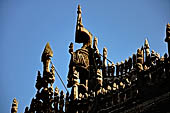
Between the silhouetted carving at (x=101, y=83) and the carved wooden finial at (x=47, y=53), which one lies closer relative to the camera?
the silhouetted carving at (x=101, y=83)

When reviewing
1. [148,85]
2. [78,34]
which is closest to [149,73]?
[148,85]

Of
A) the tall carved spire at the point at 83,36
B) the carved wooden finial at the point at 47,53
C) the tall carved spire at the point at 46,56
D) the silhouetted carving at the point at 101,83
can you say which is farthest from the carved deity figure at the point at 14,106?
the tall carved spire at the point at 83,36

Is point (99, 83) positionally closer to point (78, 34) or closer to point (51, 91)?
point (51, 91)

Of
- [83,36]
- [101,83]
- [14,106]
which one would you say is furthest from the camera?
[83,36]

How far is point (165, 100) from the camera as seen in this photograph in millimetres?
26422

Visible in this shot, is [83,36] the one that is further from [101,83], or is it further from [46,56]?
[101,83]

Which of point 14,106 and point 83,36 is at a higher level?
point 83,36

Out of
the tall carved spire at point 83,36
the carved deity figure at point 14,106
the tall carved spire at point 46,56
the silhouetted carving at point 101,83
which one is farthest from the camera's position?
the tall carved spire at point 83,36

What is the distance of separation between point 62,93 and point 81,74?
2.52 m

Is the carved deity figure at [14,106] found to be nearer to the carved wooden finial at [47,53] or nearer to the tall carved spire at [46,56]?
the tall carved spire at [46,56]

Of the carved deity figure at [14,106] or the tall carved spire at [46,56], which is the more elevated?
the tall carved spire at [46,56]

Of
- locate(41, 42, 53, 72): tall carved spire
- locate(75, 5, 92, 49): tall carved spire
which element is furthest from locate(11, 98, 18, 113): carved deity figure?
locate(75, 5, 92, 49): tall carved spire

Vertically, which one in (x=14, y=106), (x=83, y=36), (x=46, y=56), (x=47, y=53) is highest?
(x=83, y=36)

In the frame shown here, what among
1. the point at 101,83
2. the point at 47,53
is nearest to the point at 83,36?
the point at 47,53
